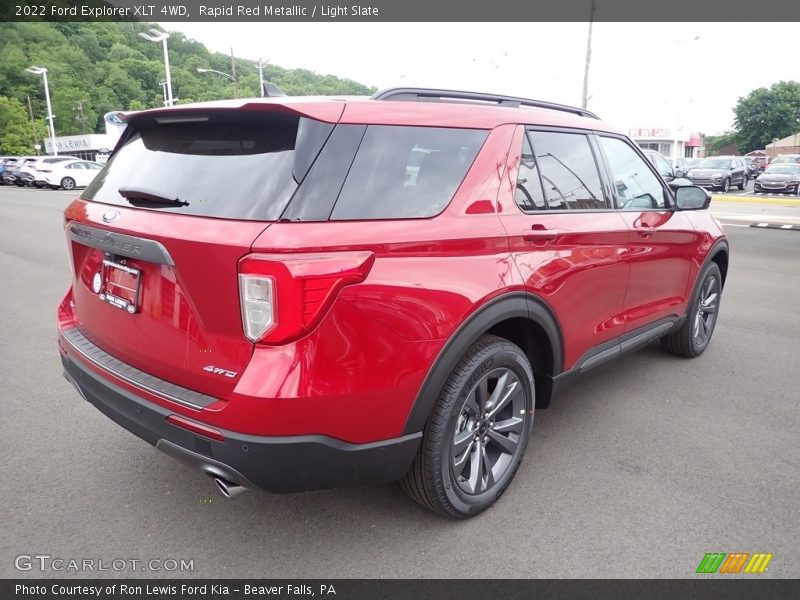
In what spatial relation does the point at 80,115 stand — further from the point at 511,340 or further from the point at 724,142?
the point at 724,142

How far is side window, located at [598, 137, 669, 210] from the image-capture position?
11.8ft

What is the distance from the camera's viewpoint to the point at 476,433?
8.71ft

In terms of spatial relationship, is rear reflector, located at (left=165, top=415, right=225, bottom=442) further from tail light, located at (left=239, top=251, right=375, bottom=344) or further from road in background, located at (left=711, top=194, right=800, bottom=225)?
road in background, located at (left=711, top=194, right=800, bottom=225)

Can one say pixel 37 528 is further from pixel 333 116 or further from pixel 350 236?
pixel 333 116

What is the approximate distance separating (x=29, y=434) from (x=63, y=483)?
700mm

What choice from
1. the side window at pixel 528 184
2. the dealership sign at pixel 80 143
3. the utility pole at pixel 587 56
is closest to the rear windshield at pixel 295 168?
the side window at pixel 528 184

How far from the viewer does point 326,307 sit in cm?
197

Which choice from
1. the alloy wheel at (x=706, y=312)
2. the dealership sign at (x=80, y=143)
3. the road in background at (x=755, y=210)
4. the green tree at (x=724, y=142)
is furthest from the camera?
the green tree at (x=724, y=142)

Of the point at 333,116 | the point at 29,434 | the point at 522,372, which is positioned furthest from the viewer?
the point at 29,434

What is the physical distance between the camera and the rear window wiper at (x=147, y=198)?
2.25 m

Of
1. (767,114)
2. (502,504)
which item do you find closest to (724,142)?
(767,114)

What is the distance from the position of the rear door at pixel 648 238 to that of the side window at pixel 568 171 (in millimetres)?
229

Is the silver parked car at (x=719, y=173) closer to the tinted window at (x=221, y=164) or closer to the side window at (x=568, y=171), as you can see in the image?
the side window at (x=568, y=171)
